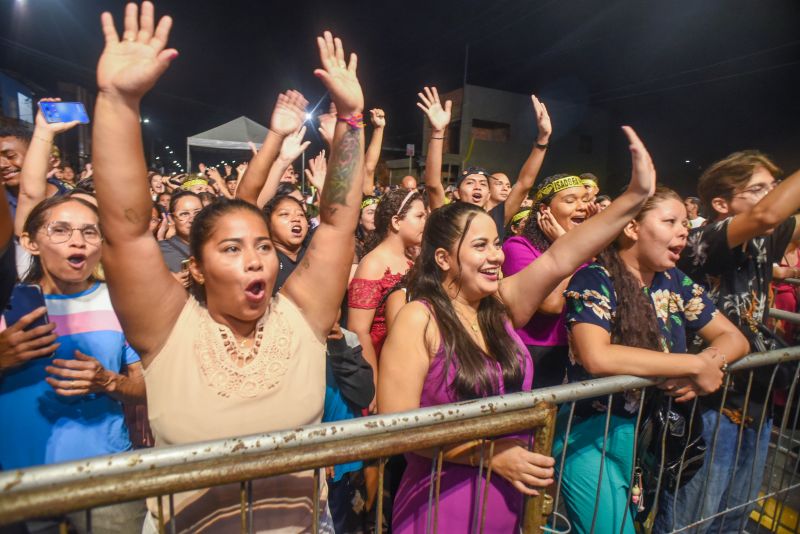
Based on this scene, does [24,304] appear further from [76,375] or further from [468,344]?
[468,344]

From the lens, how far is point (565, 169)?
1313 inches

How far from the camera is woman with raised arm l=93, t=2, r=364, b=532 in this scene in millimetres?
1389

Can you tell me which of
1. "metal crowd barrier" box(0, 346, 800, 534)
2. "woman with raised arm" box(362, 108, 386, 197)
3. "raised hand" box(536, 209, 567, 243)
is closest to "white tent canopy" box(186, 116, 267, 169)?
"woman with raised arm" box(362, 108, 386, 197)

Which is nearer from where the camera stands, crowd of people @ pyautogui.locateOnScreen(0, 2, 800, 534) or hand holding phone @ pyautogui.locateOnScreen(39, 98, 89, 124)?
crowd of people @ pyautogui.locateOnScreen(0, 2, 800, 534)

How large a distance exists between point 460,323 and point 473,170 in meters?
3.87

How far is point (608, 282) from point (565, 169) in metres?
33.7

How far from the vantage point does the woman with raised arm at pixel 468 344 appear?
1.93 meters

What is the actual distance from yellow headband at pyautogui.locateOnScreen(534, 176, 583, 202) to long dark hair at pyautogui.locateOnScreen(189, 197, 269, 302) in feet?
8.52

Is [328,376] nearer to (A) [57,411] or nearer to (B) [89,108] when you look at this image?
(A) [57,411]

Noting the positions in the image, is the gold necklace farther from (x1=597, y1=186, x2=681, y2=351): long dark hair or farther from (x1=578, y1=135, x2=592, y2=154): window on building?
(x1=578, y1=135, x2=592, y2=154): window on building

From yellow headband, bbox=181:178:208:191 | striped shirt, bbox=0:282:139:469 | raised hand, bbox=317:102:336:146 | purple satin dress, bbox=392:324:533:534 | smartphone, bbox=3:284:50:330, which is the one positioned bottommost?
purple satin dress, bbox=392:324:533:534

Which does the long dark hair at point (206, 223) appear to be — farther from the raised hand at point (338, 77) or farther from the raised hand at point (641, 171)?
the raised hand at point (641, 171)

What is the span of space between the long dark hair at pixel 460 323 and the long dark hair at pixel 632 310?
61 centimetres

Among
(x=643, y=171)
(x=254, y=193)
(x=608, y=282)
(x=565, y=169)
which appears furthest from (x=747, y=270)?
(x=565, y=169)
